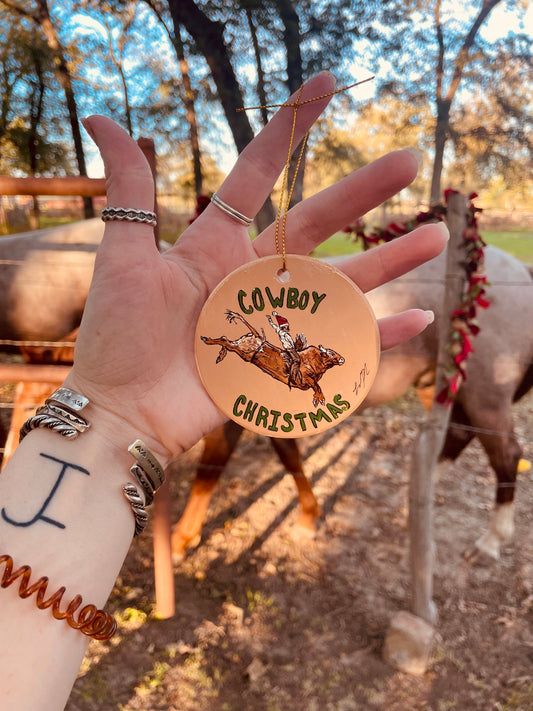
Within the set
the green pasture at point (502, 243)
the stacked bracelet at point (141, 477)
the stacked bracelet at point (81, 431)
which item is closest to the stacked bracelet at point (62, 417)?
the stacked bracelet at point (81, 431)

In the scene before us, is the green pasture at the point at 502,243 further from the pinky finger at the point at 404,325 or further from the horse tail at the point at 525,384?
the pinky finger at the point at 404,325

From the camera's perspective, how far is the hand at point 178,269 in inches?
47.1

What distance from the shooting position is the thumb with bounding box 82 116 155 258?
1125 mm

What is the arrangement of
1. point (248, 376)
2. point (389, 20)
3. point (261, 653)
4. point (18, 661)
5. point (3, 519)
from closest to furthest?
point (18, 661), point (3, 519), point (248, 376), point (389, 20), point (261, 653)

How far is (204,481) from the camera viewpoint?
3363 mm

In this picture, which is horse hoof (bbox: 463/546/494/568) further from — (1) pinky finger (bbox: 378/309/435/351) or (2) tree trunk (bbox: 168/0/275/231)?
(2) tree trunk (bbox: 168/0/275/231)

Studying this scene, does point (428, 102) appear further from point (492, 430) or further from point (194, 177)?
point (492, 430)

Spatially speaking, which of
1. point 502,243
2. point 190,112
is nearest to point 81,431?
point 190,112

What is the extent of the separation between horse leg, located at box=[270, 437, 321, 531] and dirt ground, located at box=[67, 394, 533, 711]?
0.15 meters

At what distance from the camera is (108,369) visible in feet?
4.02

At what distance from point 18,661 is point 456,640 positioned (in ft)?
8.51

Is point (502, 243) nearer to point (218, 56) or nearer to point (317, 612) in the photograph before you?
point (218, 56)

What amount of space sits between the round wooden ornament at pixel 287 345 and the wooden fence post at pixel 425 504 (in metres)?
1.38

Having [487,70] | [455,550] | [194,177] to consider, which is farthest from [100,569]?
[455,550]
